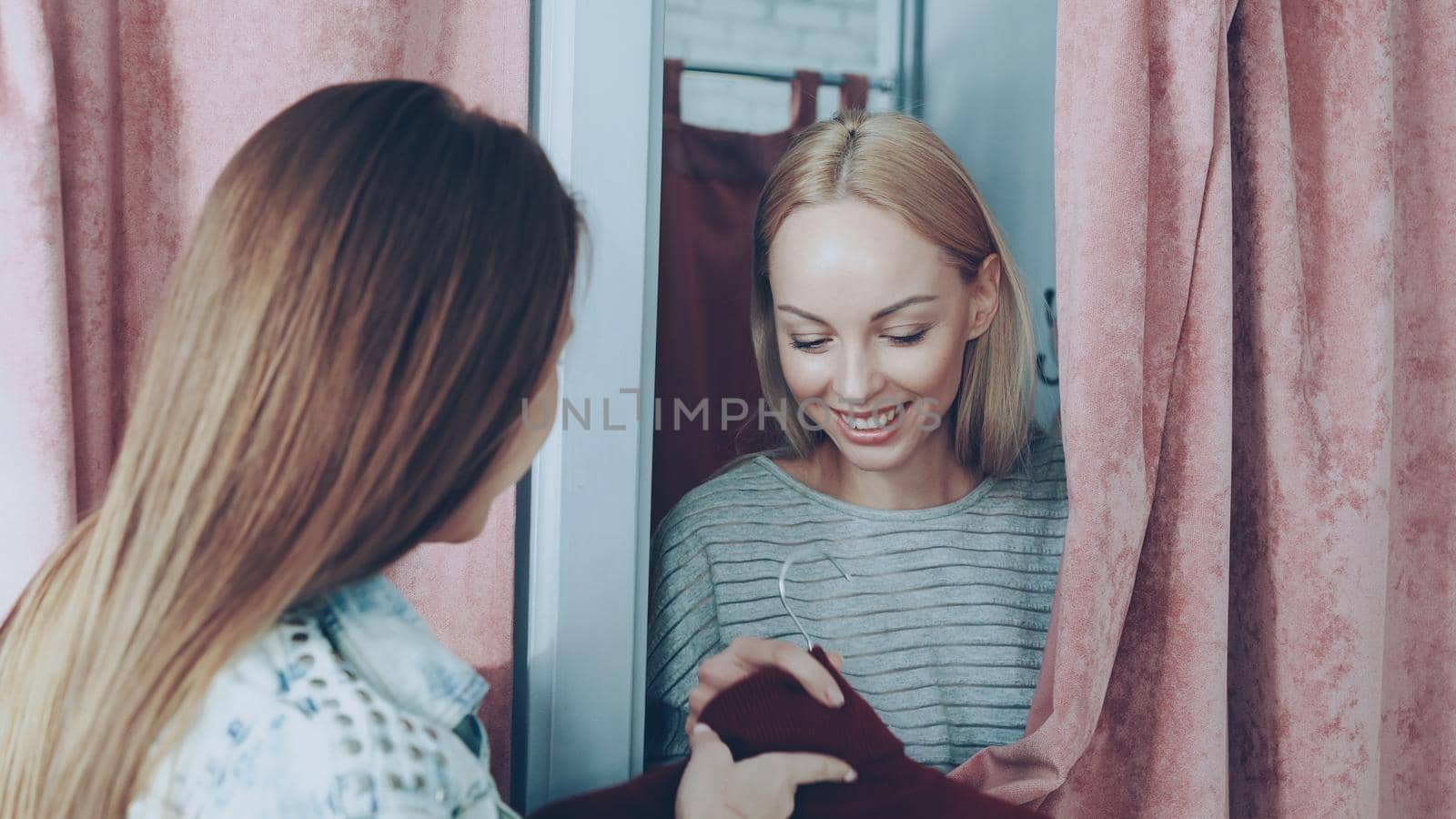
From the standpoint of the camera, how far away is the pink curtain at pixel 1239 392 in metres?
0.99

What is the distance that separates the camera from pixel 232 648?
1.76 feet

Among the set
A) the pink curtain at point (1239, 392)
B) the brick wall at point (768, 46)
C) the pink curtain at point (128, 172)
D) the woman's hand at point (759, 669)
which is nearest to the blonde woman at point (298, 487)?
the pink curtain at point (128, 172)

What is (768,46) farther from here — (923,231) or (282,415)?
(282,415)

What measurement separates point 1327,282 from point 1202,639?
0.41 m

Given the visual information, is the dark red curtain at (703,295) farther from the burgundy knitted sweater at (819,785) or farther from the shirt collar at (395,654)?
the shirt collar at (395,654)

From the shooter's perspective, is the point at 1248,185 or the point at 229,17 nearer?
the point at 229,17

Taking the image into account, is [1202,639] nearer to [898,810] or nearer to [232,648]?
[898,810]

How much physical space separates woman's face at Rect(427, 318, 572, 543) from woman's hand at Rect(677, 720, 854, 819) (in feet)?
1.06

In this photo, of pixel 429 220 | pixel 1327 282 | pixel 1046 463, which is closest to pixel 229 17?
pixel 429 220

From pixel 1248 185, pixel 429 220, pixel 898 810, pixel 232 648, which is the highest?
pixel 1248 185

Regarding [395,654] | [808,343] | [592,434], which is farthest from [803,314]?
[395,654]

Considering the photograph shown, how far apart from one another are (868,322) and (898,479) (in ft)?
0.72

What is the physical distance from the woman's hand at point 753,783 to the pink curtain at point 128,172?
0.67 ft

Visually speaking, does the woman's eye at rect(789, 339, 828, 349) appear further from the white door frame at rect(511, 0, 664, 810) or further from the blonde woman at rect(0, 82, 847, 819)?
the blonde woman at rect(0, 82, 847, 819)
